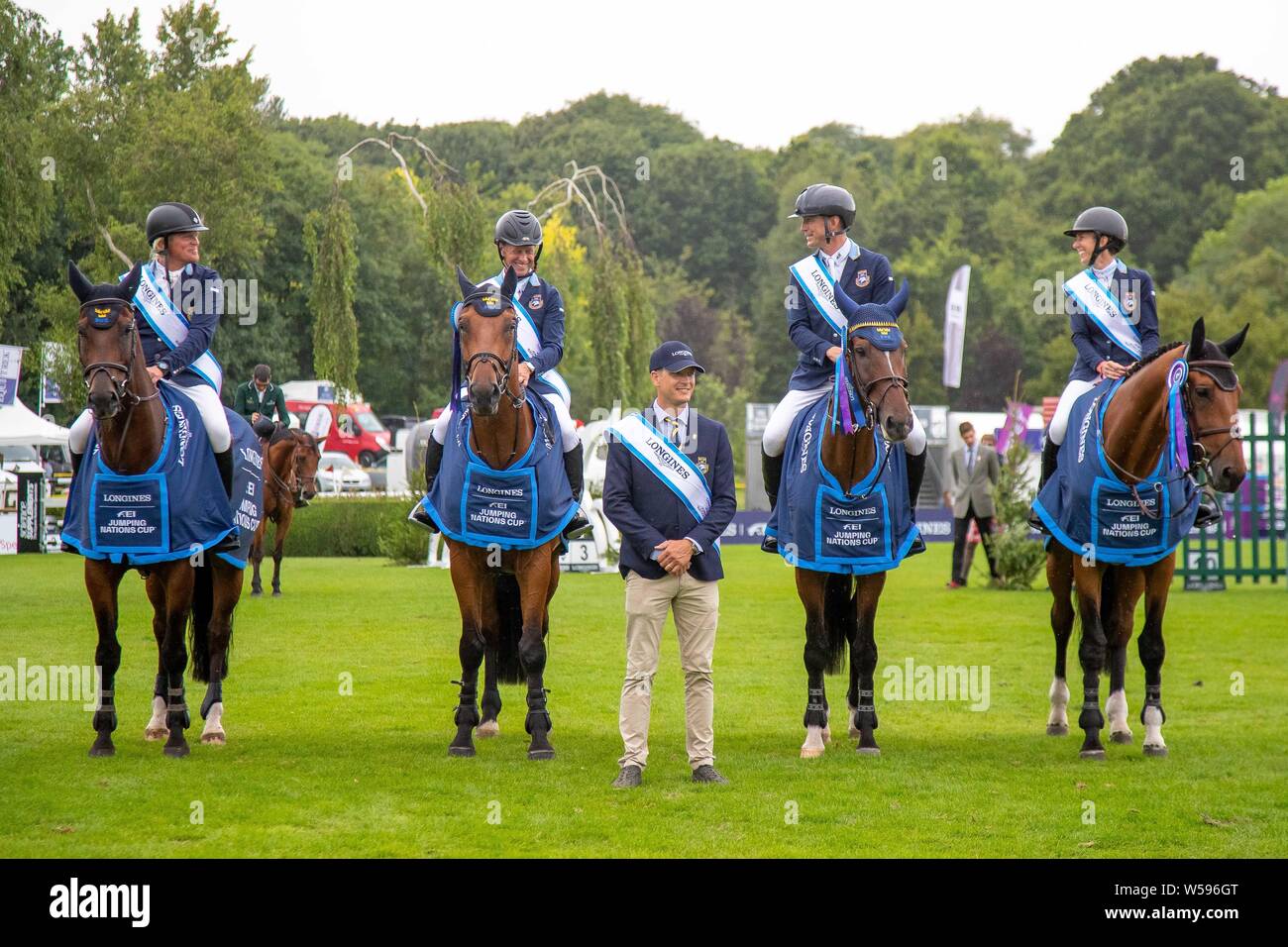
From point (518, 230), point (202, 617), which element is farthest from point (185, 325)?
point (518, 230)

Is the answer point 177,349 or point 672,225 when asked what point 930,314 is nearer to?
point 672,225

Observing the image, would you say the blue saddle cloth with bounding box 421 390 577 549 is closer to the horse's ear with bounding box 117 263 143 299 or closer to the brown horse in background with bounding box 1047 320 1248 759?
the horse's ear with bounding box 117 263 143 299

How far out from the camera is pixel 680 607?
26.3 ft

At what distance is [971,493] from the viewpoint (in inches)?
832

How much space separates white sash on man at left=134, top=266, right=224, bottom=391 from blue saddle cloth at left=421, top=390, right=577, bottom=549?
1.52m

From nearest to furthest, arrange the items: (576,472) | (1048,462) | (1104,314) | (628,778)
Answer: (628,778)
(576,472)
(1104,314)
(1048,462)

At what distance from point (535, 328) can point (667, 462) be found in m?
1.97

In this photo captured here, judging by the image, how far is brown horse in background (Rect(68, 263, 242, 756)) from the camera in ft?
27.0

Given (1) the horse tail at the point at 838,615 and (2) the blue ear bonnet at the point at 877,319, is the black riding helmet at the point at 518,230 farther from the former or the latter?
(1) the horse tail at the point at 838,615

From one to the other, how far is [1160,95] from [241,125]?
53312 millimetres

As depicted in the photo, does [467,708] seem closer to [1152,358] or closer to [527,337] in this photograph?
[527,337]

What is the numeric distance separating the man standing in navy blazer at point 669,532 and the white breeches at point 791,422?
4.63 feet

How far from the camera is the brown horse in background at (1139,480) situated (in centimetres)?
879

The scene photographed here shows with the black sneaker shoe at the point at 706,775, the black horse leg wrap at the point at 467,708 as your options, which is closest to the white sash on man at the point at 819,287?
the black sneaker shoe at the point at 706,775
